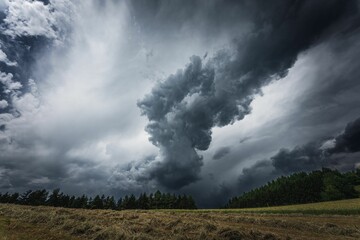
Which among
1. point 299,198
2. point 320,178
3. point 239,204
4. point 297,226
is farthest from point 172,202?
point 297,226

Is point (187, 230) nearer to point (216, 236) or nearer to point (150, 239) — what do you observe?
point (216, 236)

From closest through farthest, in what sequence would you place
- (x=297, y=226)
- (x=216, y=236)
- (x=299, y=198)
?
(x=216, y=236)
(x=297, y=226)
(x=299, y=198)

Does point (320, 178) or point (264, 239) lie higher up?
point (320, 178)

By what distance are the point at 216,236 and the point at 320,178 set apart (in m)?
151

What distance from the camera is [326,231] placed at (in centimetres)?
2148

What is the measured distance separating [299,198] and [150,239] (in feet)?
465

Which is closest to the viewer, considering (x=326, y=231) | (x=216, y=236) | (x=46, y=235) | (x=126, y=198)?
(x=46, y=235)

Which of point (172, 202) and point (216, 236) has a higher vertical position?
point (172, 202)

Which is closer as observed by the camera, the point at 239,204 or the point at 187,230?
the point at 187,230

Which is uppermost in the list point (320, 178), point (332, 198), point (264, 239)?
point (320, 178)

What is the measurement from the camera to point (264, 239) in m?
15.4

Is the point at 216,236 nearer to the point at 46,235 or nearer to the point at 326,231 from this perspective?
the point at 46,235

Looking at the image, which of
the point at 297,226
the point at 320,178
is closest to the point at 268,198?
the point at 320,178

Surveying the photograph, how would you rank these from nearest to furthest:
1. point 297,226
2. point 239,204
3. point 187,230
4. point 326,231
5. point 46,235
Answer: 1. point 46,235
2. point 187,230
3. point 326,231
4. point 297,226
5. point 239,204
